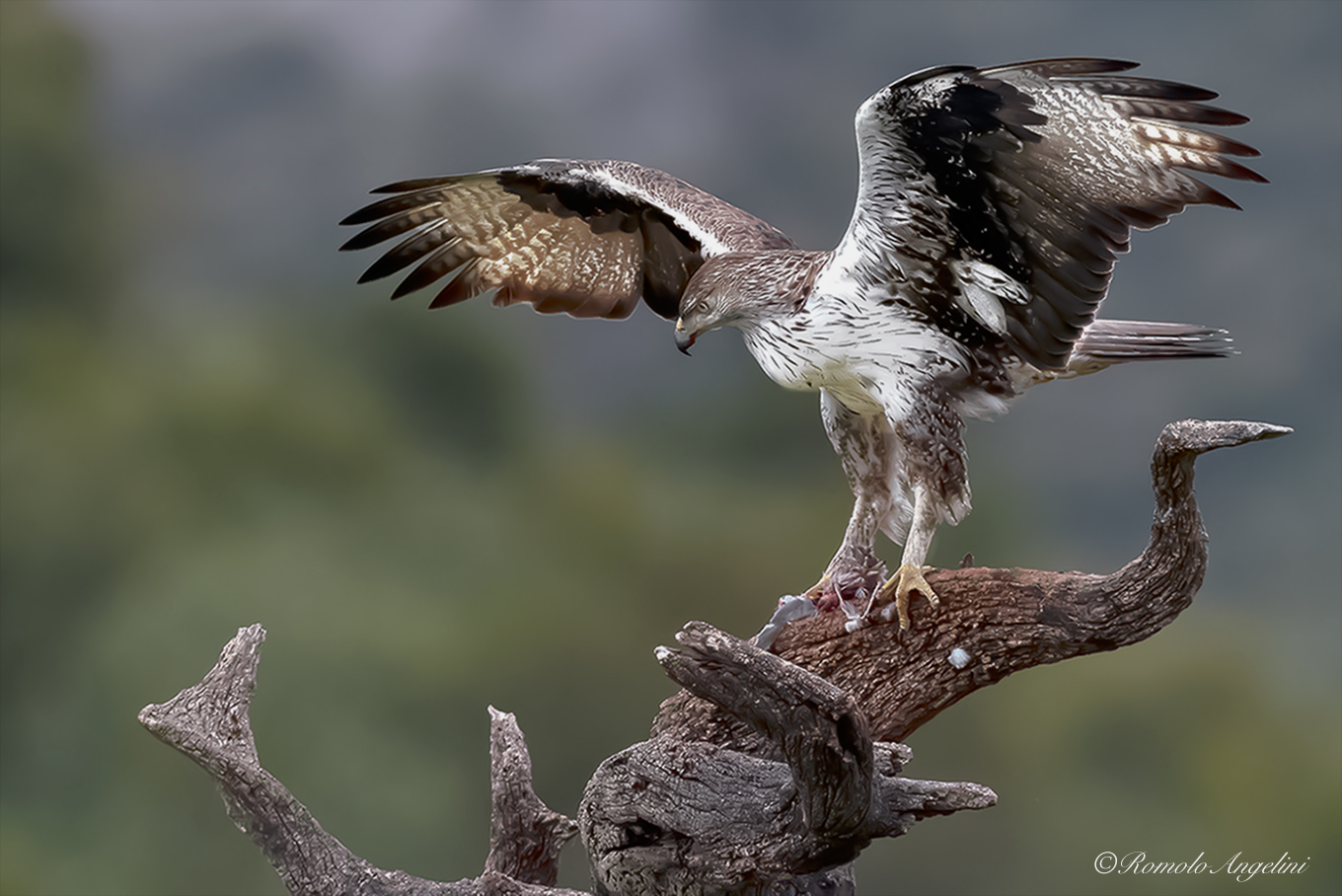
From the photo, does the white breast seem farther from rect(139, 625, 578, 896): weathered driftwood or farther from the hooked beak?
rect(139, 625, 578, 896): weathered driftwood

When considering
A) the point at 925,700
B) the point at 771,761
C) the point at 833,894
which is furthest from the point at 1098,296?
the point at 833,894

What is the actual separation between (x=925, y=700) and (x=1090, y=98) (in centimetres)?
115

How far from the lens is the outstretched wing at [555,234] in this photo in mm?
2594

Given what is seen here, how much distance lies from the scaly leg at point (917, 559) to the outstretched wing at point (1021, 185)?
350mm

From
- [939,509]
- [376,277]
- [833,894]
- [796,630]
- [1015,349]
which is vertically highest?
[376,277]

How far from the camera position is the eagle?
1.95 meters

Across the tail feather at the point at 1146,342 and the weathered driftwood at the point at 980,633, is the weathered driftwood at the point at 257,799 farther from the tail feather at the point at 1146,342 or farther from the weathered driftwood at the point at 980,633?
the tail feather at the point at 1146,342

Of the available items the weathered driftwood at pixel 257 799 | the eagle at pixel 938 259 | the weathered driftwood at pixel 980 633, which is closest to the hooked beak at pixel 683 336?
the eagle at pixel 938 259

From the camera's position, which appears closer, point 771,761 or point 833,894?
point 771,761

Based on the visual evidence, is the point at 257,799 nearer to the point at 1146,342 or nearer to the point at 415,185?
the point at 415,185

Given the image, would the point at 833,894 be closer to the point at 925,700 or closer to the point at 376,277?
the point at 925,700

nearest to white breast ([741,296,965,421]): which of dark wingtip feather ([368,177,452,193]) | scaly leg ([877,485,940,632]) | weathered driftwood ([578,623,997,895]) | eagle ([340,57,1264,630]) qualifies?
eagle ([340,57,1264,630])

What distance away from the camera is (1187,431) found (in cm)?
185

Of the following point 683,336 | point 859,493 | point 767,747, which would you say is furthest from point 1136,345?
point 767,747
